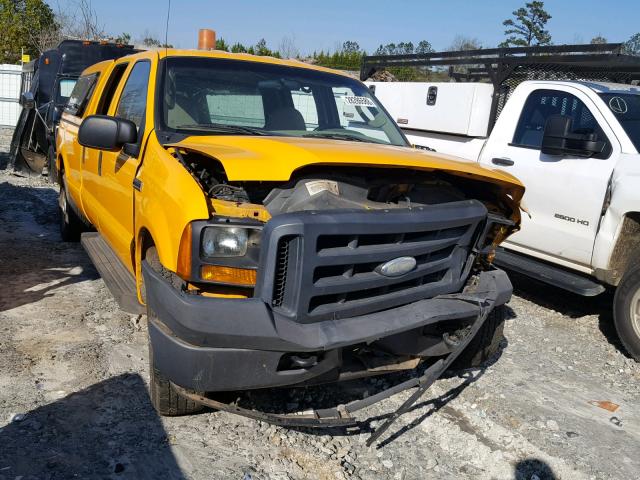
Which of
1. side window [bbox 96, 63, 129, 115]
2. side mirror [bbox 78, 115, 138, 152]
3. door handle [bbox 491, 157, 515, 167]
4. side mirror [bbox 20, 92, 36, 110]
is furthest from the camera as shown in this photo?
side mirror [bbox 20, 92, 36, 110]

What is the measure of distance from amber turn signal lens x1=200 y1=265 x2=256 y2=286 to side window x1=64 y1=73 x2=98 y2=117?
362cm

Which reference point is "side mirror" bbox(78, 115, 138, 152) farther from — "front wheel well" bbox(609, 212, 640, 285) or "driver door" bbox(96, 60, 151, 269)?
"front wheel well" bbox(609, 212, 640, 285)

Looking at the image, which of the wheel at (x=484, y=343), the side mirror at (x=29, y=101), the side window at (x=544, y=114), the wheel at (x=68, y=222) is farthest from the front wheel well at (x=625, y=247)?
the side mirror at (x=29, y=101)

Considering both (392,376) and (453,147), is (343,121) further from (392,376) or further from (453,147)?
(453,147)

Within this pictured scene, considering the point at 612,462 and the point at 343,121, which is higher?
the point at 343,121

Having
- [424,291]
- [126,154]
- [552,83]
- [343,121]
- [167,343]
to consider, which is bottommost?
[167,343]

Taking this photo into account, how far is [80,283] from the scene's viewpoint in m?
5.74

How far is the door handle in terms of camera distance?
19.9 feet

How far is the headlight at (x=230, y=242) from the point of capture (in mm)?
2865

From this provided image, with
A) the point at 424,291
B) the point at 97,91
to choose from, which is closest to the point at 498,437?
the point at 424,291

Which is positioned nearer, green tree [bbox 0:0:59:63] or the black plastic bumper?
the black plastic bumper

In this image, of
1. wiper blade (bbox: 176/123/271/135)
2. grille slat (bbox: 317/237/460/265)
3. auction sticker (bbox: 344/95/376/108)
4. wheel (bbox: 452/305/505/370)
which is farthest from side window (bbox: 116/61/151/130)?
wheel (bbox: 452/305/505/370)

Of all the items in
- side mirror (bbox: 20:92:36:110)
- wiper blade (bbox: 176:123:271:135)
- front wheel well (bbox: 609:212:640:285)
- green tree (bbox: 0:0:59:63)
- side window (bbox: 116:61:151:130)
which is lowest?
front wheel well (bbox: 609:212:640:285)

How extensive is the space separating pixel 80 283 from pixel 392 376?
3.13 metres
